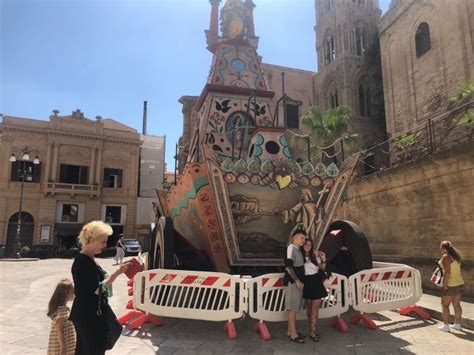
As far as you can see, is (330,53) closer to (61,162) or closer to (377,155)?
(377,155)

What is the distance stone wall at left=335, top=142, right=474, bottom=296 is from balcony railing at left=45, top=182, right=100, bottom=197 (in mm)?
24282

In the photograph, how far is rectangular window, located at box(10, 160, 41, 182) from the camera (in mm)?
30203

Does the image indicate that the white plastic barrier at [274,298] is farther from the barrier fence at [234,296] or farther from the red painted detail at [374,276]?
the red painted detail at [374,276]

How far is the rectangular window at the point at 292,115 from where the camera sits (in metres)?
29.7

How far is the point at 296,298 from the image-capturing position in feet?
17.5

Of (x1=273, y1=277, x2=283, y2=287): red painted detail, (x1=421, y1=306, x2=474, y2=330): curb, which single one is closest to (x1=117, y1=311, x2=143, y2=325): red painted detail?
(x1=273, y1=277, x2=283, y2=287): red painted detail

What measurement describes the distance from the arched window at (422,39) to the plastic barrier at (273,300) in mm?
18431

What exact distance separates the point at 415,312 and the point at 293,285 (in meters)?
3.05

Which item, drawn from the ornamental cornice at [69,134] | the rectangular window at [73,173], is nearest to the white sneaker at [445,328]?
the rectangular window at [73,173]

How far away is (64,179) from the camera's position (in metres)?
31.5

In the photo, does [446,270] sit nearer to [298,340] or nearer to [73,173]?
[298,340]

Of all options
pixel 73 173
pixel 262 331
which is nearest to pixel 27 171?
pixel 73 173

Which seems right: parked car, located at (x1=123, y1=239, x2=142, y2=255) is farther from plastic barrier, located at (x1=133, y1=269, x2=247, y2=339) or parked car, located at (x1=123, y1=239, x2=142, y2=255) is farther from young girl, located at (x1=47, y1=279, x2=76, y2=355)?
young girl, located at (x1=47, y1=279, x2=76, y2=355)

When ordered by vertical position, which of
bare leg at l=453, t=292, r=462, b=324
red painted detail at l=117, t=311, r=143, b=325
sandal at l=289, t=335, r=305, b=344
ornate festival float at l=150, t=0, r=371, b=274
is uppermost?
ornate festival float at l=150, t=0, r=371, b=274
